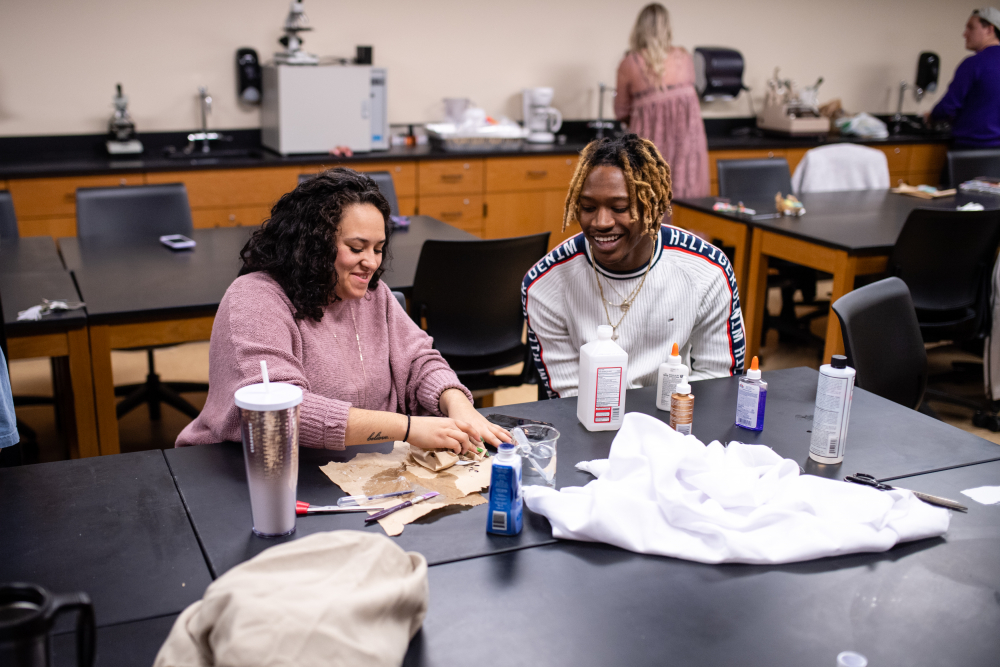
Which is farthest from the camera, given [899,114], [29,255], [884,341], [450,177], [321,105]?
[899,114]

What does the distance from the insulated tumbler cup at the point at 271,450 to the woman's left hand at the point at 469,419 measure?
389 millimetres

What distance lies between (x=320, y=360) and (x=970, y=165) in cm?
470

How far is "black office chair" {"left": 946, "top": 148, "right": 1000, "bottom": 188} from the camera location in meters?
5.02

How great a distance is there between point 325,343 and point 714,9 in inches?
202

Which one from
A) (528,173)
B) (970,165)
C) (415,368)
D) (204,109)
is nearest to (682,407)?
(415,368)

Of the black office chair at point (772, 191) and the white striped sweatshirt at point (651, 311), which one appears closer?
the white striped sweatshirt at point (651, 311)

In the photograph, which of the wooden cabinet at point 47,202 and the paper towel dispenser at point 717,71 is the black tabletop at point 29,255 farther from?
the paper towel dispenser at point 717,71

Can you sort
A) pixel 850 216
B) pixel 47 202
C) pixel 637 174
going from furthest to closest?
pixel 47 202, pixel 850 216, pixel 637 174

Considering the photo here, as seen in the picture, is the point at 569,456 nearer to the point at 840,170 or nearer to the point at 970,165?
the point at 840,170

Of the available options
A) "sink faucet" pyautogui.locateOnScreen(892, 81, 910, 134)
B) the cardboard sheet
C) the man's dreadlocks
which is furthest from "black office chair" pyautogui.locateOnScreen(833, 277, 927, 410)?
"sink faucet" pyautogui.locateOnScreen(892, 81, 910, 134)

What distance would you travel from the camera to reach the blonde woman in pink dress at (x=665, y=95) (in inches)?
183

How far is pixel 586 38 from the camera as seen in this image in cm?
570

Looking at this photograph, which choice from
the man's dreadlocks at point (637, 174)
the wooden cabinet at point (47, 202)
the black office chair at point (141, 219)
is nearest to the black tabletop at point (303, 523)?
the man's dreadlocks at point (637, 174)

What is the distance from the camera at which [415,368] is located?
1.86 meters
